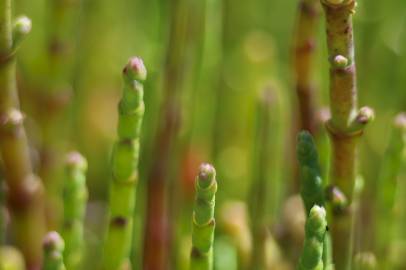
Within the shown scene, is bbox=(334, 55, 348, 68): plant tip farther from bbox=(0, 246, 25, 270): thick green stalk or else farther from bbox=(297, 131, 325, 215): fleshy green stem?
bbox=(0, 246, 25, 270): thick green stalk

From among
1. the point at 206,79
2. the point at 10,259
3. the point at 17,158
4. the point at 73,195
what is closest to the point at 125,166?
the point at 73,195

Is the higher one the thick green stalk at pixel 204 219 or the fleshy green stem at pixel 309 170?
the fleshy green stem at pixel 309 170

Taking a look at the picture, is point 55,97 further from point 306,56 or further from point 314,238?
point 314,238

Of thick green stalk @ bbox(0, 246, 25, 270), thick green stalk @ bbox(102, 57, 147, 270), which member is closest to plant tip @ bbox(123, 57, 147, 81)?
thick green stalk @ bbox(102, 57, 147, 270)

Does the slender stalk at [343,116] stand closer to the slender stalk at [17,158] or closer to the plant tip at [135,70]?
the plant tip at [135,70]

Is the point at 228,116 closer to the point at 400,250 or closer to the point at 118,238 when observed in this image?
the point at 400,250

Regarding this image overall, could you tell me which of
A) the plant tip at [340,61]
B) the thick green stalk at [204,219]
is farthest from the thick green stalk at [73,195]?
the plant tip at [340,61]

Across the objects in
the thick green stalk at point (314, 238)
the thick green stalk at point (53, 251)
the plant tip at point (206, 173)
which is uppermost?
the plant tip at point (206, 173)
